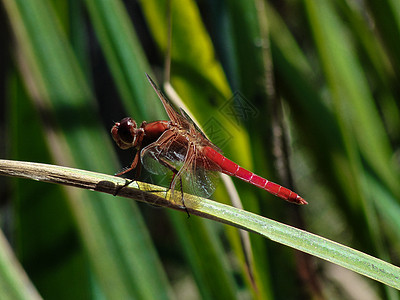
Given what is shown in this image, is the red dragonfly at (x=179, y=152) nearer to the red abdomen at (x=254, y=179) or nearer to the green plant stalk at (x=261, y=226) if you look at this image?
the red abdomen at (x=254, y=179)

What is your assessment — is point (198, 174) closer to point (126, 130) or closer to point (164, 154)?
point (164, 154)

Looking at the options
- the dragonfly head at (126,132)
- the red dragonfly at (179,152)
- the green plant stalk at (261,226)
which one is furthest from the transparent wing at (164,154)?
the green plant stalk at (261,226)

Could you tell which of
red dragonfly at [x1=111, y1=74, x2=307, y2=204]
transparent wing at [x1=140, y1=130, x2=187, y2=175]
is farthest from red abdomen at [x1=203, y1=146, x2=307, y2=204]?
transparent wing at [x1=140, y1=130, x2=187, y2=175]

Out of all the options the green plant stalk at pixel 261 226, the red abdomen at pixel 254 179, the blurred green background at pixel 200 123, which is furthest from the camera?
the red abdomen at pixel 254 179

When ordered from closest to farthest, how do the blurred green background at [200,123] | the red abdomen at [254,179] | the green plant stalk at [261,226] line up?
the green plant stalk at [261,226] < the blurred green background at [200,123] < the red abdomen at [254,179]

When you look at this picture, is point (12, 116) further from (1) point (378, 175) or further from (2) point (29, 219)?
(1) point (378, 175)

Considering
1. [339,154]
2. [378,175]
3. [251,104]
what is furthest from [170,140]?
[378,175]

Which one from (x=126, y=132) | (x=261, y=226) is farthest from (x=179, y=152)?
(x=261, y=226)
